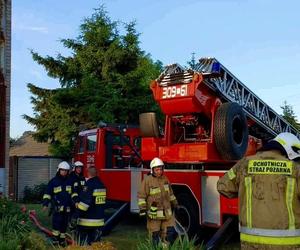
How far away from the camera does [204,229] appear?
32.2 ft

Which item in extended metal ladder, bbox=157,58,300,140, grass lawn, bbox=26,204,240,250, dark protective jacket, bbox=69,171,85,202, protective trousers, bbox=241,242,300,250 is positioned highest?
extended metal ladder, bbox=157,58,300,140

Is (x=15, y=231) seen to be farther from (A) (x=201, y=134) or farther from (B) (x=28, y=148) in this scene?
(B) (x=28, y=148)

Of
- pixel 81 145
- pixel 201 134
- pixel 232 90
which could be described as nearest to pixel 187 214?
pixel 201 134

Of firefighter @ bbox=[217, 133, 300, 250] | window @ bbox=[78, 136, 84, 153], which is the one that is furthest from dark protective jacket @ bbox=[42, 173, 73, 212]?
firefighter @ bbox=[217, 133, 300, 250]

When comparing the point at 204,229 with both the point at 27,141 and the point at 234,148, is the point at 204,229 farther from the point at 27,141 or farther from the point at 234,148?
the point at 27,141

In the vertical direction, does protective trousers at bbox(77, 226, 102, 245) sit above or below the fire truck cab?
below

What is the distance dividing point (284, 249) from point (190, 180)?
→ 5.81m

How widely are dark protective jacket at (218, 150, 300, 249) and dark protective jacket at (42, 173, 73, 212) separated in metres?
5.86

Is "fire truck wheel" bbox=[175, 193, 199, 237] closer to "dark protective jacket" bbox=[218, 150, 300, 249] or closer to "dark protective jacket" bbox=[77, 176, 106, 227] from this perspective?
"dark protective jacket" bbox=[77, 176, 106, 227]

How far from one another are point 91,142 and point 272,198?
30.8 feet

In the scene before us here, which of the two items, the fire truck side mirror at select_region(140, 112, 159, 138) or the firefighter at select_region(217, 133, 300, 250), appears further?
the fire truck side mirror at select_region(140, 112, 159, 138)

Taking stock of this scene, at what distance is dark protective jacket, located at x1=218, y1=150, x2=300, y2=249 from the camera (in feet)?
12.6

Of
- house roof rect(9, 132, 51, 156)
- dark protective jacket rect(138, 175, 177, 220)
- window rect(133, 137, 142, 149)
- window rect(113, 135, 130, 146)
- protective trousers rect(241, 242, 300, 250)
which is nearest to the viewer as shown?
protective trousers rect(241, 242, 300, 250)

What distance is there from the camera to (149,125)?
36.3 feet
